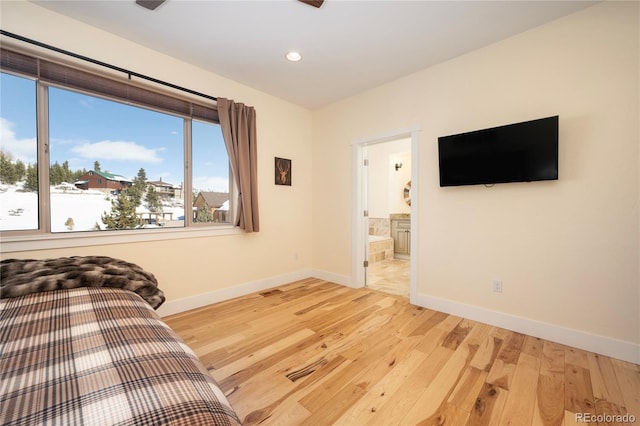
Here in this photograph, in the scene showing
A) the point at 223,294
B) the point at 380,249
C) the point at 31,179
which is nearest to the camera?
the point at 31,179

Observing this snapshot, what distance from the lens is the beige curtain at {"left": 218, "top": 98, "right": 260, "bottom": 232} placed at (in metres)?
3.00

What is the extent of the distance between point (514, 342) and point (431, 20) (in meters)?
2.75

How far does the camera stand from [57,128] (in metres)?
2.17

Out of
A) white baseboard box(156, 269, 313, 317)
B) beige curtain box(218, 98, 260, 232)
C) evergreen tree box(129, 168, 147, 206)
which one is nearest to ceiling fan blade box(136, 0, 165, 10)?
beige curtain box(218, 98, 260, 232)

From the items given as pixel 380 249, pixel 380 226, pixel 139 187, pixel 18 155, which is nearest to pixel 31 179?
pixel 18 155

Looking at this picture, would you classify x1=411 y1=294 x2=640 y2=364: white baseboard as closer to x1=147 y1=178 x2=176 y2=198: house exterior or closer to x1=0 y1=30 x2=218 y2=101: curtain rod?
x1=147 y1=178 x2=176 y2=198: house exterior

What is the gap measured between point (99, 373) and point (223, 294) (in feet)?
8.19

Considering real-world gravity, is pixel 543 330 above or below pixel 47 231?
below

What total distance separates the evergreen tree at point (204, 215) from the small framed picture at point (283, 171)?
100cm

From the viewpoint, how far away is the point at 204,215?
10.1ft

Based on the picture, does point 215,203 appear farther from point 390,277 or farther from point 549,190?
point 549,190

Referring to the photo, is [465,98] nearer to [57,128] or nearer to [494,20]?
[494,20]

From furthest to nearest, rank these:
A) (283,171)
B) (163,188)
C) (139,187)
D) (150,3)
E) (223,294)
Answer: (283,171)
(223,294)
(163,188)
(139,187)
(150,3)

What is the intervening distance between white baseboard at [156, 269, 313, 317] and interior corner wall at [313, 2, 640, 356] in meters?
1.80
